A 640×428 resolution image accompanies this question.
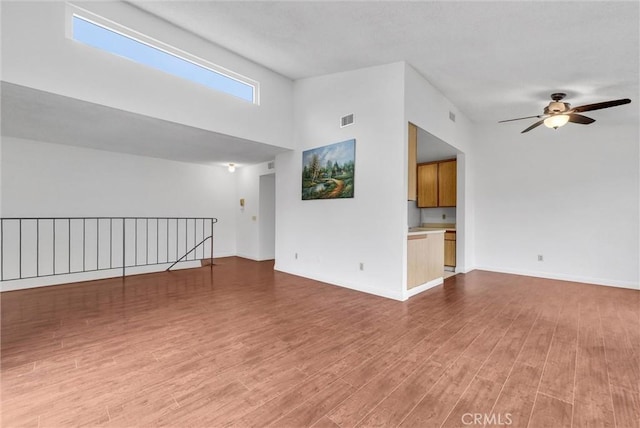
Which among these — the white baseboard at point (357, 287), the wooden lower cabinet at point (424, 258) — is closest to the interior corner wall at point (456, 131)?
the wooden lower cabinet at point (424, 258)

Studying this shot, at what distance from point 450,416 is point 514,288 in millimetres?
4229

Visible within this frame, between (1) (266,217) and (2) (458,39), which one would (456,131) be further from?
(1) (266,217)

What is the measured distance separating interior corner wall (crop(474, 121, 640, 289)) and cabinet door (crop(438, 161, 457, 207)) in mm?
704

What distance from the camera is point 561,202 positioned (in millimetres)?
5812

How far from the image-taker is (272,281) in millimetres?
5410

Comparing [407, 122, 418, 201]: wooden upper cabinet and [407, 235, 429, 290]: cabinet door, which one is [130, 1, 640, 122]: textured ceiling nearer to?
[407, 122, 418, 201]: wooden upper cabinet

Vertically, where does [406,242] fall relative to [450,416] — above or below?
above

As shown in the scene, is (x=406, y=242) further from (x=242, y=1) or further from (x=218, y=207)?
(x=218, y=207)

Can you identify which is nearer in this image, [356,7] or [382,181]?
[356,7]

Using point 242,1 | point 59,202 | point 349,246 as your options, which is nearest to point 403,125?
point 349,246

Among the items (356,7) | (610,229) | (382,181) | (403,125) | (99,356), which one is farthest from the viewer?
(610,229)

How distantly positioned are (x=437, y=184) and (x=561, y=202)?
2.46 metres

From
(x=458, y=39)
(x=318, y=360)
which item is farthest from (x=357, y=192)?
(x=318, y=360)

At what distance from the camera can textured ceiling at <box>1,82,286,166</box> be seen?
3586 mm
